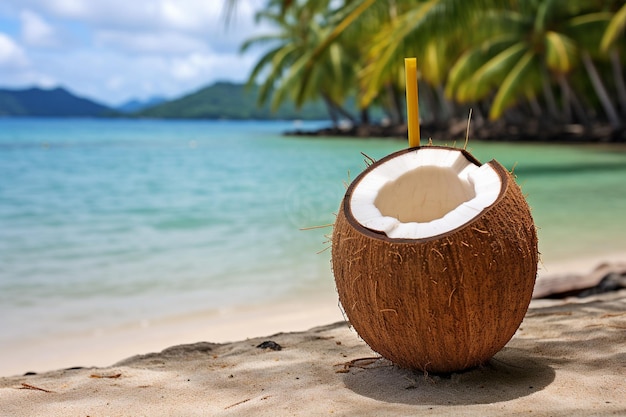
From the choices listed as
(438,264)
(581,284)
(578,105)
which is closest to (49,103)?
(578,105)

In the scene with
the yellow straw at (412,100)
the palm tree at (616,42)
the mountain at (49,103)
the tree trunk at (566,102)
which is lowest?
the yellow straw at (412,100)

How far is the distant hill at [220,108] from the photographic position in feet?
467

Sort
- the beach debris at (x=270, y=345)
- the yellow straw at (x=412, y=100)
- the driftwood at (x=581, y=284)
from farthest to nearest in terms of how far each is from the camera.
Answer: the driftwood at (x=581, y=284) < the beach debris at (x=270, y=345) < the yellow straw at (x=412, y=100)

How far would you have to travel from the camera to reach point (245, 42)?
1668 inches

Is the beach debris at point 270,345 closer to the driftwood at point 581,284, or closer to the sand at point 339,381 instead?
the sand at point 339,381

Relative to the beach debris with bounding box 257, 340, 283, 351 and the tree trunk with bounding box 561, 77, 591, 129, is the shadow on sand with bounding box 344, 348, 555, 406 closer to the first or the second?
the beach debris with bounding box 257, 340, 283, 351

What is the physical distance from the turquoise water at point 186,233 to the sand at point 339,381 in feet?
8.04

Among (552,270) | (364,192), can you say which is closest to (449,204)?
(364,192)

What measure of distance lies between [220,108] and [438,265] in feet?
477

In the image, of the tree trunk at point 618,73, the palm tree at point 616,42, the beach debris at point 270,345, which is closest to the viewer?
the beach debris at point 270,345

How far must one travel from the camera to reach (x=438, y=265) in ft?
8.20

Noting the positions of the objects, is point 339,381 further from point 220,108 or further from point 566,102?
point 220,108

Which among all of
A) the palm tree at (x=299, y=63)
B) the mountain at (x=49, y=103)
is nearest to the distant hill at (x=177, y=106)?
the mountain at (x=49, y=103)

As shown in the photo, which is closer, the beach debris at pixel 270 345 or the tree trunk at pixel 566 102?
the beach debris at pixel 270 345
